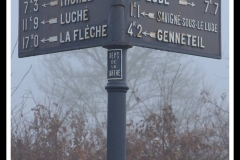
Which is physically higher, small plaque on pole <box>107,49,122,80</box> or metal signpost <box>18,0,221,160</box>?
metal signpost <box>18,0,221,160</box>

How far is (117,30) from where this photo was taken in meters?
6.26

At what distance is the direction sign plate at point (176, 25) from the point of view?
6402 millimetres

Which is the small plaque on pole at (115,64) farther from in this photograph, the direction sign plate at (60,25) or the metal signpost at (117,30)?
the direction sign plate at (60,25)

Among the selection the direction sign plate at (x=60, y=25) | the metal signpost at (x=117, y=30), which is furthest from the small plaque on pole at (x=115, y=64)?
the direction sign plate at (x=60, y=25)

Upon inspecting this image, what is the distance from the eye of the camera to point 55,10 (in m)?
6.84

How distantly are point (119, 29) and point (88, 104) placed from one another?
983cm

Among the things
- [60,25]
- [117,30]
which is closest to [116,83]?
[117,30]

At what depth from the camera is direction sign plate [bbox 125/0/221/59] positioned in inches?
252

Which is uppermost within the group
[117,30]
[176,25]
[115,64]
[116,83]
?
[176,25]

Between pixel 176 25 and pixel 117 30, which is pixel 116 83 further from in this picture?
pixel 176 25

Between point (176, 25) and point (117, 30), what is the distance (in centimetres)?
81

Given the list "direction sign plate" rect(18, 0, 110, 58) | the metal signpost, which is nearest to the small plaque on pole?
the metal signpost

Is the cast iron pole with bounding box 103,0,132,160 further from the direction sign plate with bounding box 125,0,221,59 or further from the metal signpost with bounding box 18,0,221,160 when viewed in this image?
the direction sign plate with bounding box 125,0,221,59

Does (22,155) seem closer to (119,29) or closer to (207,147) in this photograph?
(207,147)
